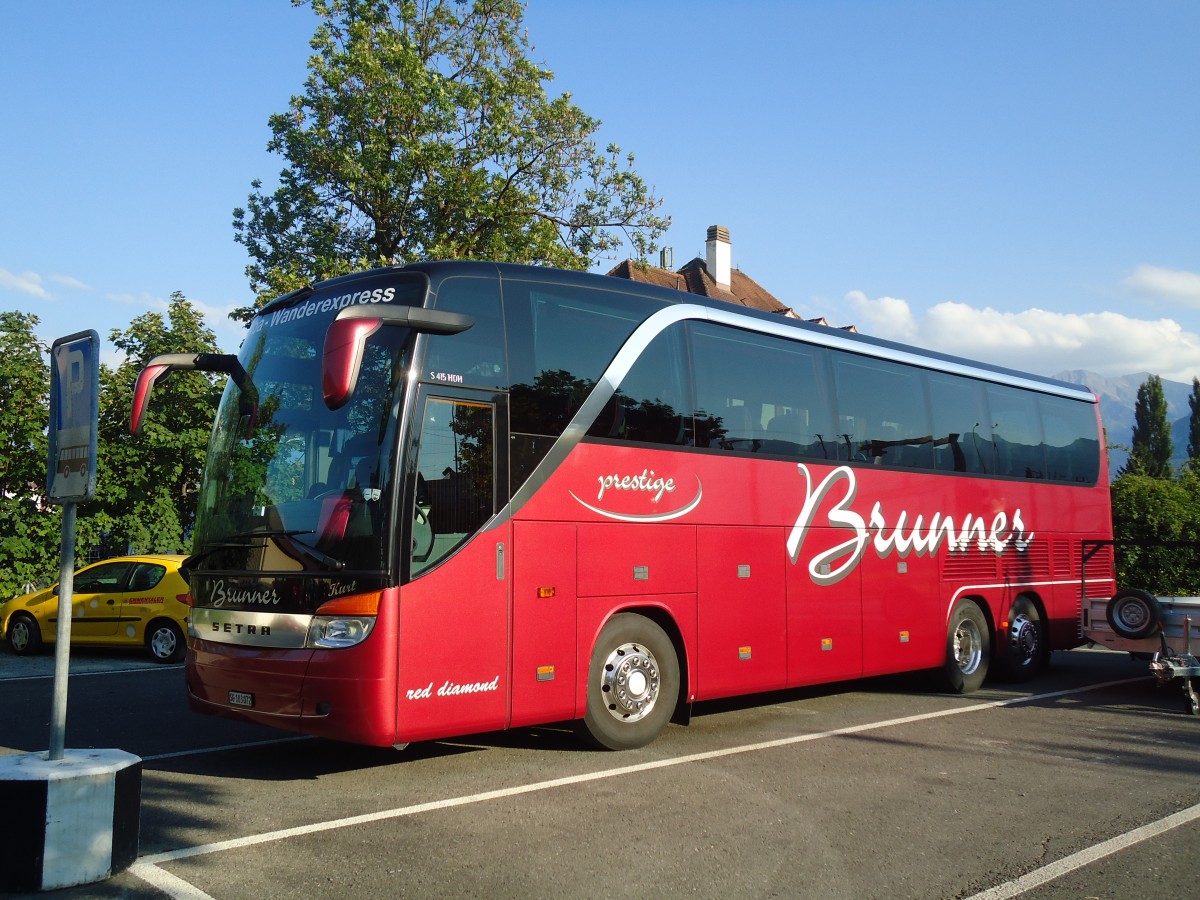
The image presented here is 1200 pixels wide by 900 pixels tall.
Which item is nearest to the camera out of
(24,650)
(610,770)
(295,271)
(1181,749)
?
(610,770)

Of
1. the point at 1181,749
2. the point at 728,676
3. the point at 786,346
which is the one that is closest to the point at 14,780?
the point at 728,676

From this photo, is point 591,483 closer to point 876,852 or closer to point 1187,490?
point 876,852

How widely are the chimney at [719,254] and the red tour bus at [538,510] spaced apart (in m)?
33.3

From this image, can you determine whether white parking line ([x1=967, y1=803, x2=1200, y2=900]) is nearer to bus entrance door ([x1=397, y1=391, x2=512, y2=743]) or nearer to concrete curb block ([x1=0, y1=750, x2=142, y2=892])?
bus entrance door ([x1=397, y1=391, x2=512, y2=743])

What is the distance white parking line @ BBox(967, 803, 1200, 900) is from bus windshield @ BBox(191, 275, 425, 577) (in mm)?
4051

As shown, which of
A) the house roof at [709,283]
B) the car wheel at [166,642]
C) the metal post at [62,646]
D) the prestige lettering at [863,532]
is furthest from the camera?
the house roof at [709,283]

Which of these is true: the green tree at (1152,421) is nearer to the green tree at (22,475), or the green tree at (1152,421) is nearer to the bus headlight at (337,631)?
the green tree at (22,475)

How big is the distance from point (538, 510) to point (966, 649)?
7055 millimetres

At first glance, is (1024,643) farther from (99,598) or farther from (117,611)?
(99,598)

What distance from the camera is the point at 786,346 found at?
417 inches

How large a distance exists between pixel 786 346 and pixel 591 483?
3.20 meters

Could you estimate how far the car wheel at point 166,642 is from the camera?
1605cm

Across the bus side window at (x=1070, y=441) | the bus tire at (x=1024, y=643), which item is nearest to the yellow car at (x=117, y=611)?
the bus tire at (x=1024, y=643)

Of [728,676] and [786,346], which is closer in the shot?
[728,676]
